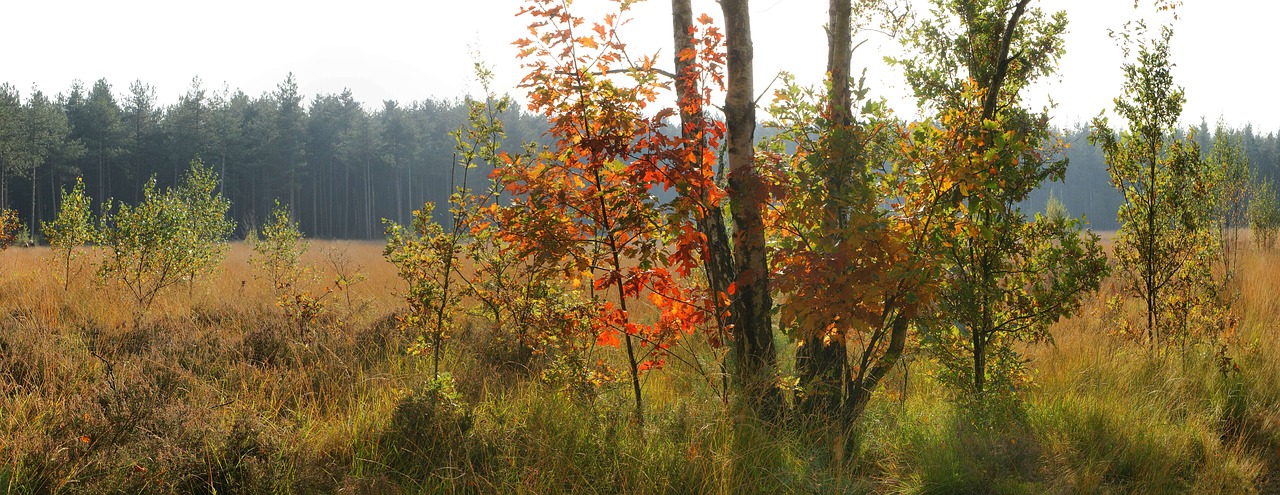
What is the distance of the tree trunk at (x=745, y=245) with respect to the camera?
3916mm

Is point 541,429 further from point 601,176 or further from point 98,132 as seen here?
point 98,132

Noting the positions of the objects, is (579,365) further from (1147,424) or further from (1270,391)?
(1270,391)

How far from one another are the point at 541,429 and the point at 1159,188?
473cm

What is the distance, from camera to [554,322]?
406 centimetres

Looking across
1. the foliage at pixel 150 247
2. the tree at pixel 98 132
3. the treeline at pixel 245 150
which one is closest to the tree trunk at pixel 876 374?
the foliage at pixel 150 247

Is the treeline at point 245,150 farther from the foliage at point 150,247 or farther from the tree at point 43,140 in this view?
the foliage at point 150,247

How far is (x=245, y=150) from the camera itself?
144 feet

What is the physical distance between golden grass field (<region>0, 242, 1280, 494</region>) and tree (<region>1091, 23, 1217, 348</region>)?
42 cm

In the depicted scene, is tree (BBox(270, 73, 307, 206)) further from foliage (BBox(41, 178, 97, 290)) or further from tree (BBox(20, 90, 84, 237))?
foliage (BBox(41, 178, 97, 290))

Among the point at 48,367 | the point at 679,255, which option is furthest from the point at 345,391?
the point at 679,255

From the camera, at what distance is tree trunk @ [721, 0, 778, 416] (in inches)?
154

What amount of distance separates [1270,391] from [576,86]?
501 cm

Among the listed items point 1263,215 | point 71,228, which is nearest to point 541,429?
point 71,228

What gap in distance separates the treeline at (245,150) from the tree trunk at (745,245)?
37167 mm
